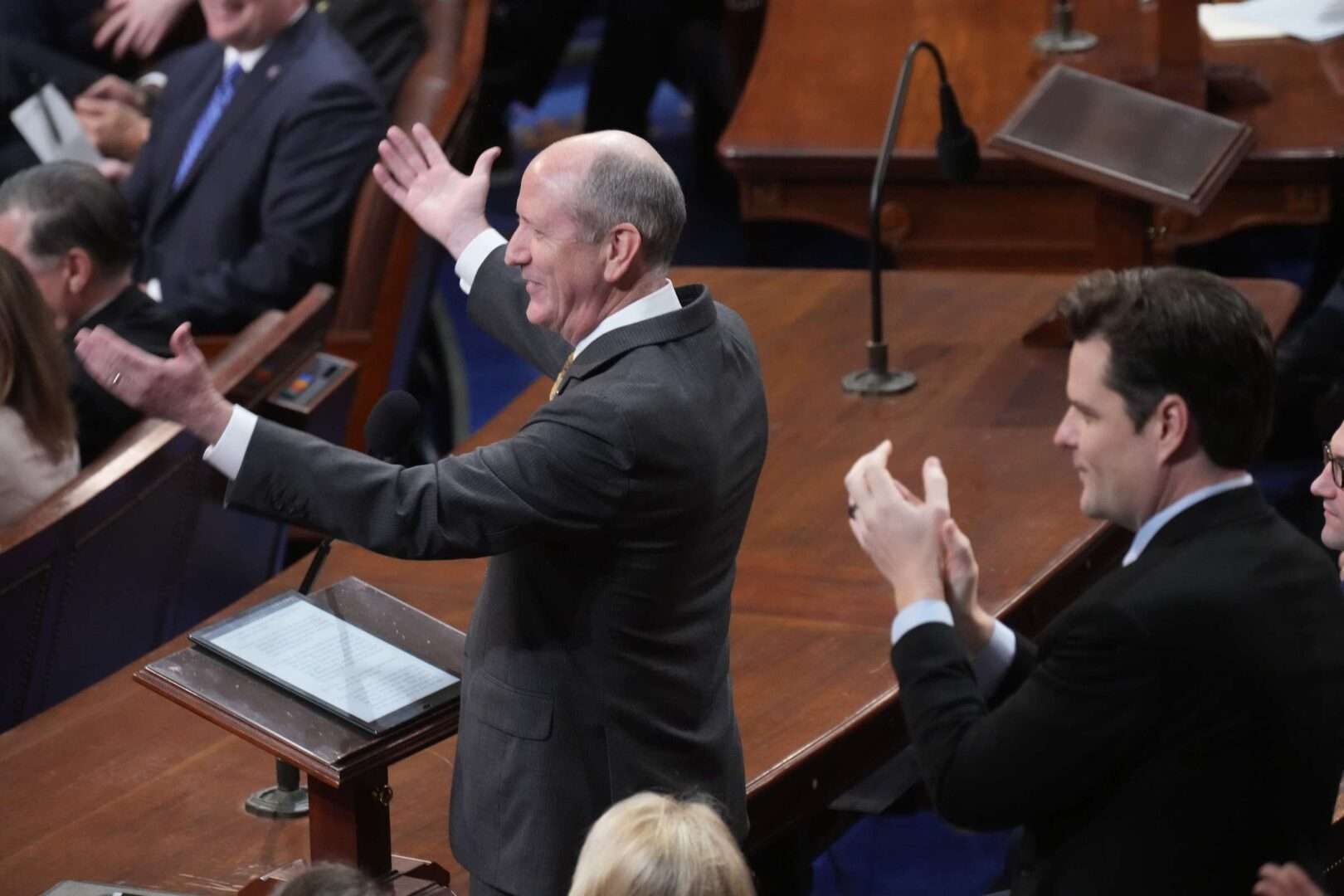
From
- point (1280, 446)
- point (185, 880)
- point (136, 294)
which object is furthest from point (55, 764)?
point (1280, 446)

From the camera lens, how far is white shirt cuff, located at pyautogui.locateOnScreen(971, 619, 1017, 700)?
224cm

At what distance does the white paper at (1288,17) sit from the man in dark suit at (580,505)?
3.34m

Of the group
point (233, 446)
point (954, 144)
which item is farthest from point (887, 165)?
point (233, 446)

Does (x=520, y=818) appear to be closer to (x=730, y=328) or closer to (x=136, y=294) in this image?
(x=730, y=328)

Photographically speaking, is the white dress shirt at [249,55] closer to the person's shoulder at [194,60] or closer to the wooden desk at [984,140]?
the person's shoulder at [194,60]

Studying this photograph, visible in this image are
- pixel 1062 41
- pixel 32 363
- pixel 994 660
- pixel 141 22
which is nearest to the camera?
pixel 994 660

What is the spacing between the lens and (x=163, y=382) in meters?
2.33

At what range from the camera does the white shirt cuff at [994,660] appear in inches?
88.4

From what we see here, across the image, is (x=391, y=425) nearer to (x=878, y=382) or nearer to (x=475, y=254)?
(x=475, y=254)

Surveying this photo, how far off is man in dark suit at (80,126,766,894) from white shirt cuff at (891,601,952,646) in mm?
355

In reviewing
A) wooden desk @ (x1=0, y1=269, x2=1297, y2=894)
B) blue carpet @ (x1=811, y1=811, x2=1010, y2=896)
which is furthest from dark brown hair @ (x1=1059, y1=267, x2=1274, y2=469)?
blue carpet @ (x1=811, y1=811, x2=1010, y2=896)

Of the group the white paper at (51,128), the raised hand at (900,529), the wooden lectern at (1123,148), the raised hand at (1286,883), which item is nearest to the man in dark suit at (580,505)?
the raised hand at (900,529)

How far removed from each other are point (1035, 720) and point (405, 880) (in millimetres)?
816

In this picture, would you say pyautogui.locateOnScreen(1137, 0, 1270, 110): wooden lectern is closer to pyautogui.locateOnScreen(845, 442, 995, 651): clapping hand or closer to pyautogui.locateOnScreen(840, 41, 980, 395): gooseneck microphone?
pyautogui.locateOnScreen(840, 41, 980, 395): gooseneck microphone
